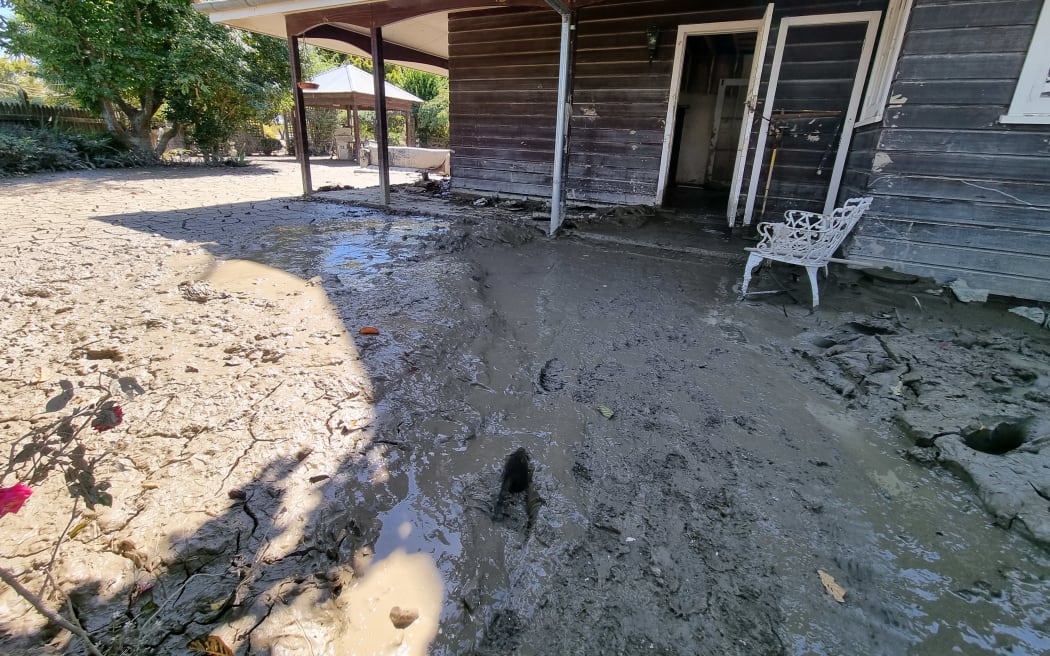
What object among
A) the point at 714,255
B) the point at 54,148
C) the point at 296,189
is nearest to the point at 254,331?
the point at 714,255

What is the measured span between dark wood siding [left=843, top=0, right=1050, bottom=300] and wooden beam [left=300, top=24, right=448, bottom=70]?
696 cm

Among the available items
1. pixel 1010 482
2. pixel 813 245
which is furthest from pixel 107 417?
pixel 813 245

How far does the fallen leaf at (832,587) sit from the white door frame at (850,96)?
4.33 m

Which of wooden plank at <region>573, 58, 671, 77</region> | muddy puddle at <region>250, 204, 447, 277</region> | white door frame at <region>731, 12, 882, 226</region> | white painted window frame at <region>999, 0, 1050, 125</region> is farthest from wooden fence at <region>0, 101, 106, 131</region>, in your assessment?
white painted window frame at <region>999, 0, 1050, 125</region>

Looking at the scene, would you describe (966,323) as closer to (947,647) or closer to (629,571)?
(947,647)

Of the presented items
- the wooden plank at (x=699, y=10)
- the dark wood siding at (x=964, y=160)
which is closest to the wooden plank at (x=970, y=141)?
the dark wood siding at (x=964, y=160)

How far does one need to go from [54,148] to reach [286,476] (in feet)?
42.5

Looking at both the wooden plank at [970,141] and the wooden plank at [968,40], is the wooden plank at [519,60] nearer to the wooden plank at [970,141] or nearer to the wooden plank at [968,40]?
the wooden plank at [968,40]

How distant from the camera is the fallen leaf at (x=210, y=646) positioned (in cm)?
116

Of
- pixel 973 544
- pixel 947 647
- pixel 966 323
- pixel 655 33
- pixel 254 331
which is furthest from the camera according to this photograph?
pixel 655 33

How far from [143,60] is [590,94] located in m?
10.3

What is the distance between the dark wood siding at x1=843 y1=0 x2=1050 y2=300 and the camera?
3121 millimetres

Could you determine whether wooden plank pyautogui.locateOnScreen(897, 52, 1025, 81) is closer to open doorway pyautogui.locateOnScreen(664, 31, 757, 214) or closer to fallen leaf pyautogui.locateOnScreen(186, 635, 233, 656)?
fallen leaf pyautogui.locateOnScreen(186, 635, 233, 656)

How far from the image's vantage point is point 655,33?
5.61 meters
